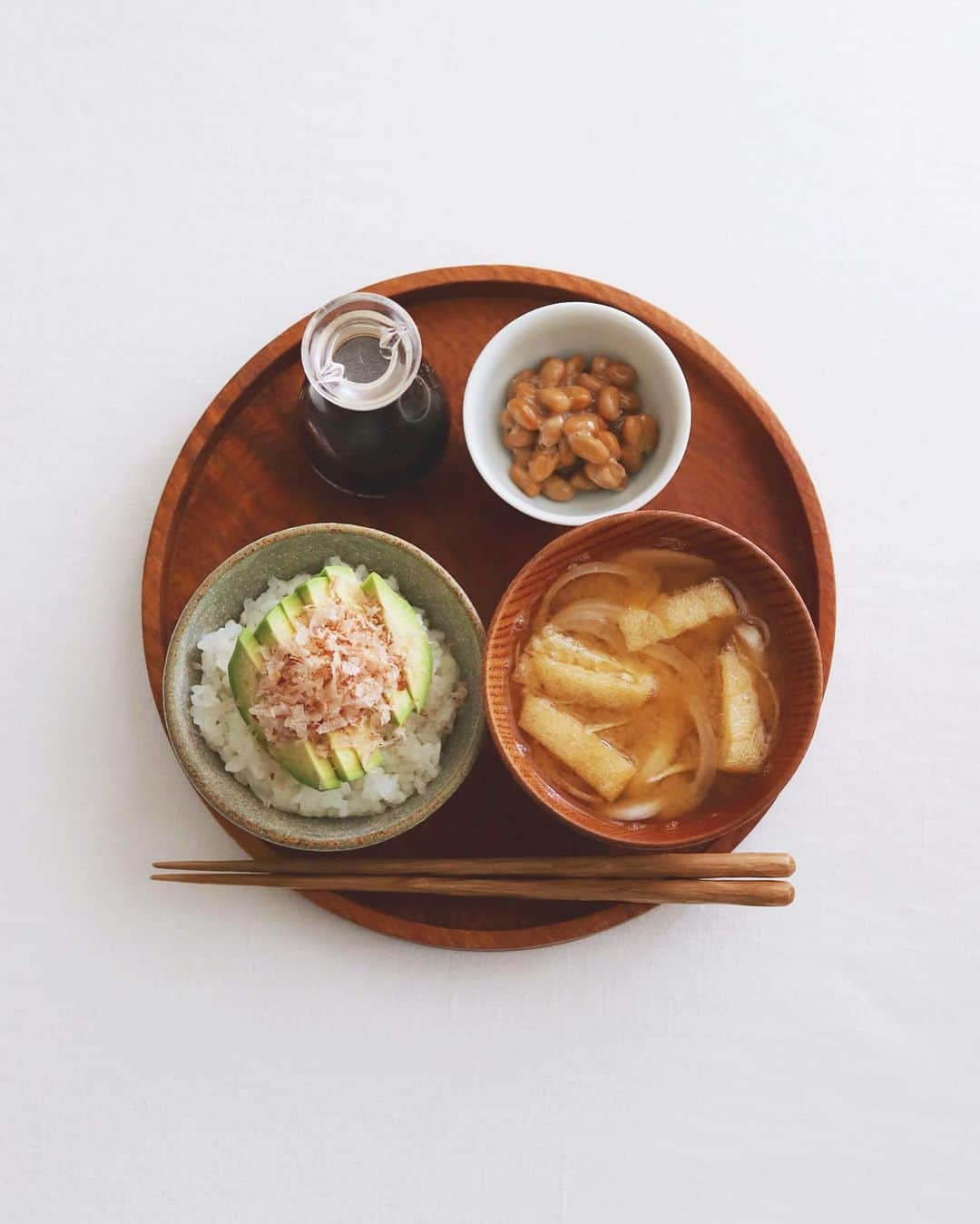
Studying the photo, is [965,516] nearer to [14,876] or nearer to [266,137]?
[266,137]

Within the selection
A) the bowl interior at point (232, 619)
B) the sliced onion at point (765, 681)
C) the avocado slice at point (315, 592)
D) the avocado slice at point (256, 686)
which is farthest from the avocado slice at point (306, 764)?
the sliced onion at point (765, 681)

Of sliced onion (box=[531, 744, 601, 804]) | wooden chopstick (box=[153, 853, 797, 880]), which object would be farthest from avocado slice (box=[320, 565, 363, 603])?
wooden chopstick (box=[153, 853, 797, 880])

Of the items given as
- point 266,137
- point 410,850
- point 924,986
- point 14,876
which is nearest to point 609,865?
point 410,850

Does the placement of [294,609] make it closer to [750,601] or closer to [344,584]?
[344,584]

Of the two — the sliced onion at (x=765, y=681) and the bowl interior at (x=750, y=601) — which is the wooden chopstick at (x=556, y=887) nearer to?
the bowl interior at (x=750, y=601)

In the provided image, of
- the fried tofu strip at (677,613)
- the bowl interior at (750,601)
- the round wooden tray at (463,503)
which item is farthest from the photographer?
the round wooden tray at (463,503)

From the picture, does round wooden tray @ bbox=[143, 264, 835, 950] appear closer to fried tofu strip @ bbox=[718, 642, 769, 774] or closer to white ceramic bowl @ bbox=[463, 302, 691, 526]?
white ceramic bowl @ bbox=[463, 302, 691, 526]
